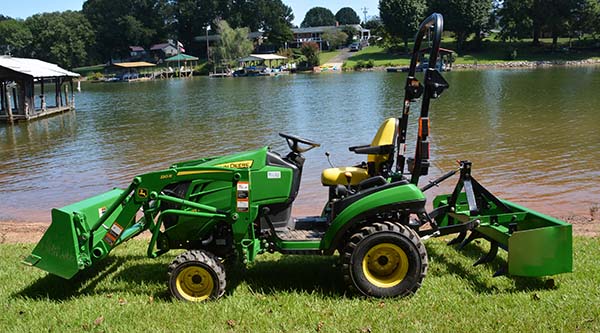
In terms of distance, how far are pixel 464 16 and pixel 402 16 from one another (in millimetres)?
10584

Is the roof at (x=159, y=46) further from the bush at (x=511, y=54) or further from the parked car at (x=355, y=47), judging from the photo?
the bush at (x=511, y=54)

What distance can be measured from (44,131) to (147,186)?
24.5 meters

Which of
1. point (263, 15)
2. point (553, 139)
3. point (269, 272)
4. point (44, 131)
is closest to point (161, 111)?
point (44, 131)

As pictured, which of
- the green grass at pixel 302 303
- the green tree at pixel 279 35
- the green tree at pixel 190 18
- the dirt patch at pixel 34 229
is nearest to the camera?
the green grass at pixel 302 303

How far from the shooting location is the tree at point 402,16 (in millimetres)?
92438

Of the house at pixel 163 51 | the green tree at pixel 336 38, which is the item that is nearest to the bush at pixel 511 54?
the green tree at pixel 336 38

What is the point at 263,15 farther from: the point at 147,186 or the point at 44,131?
the point at 147,186

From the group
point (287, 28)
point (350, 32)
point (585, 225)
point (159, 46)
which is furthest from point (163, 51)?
point (585, 225)

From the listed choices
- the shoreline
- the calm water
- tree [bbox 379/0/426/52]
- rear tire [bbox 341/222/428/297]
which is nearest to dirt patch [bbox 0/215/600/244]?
the calm water

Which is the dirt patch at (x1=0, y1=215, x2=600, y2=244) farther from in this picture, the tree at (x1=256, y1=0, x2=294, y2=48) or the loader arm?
the tree at (x1=256, y1=0, x2=294, y2=48)

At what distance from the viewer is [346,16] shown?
19275cm

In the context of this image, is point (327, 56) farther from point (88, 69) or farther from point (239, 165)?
point (239, 165)

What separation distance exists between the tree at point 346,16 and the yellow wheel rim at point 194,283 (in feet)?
631

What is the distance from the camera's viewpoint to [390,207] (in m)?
5.51
